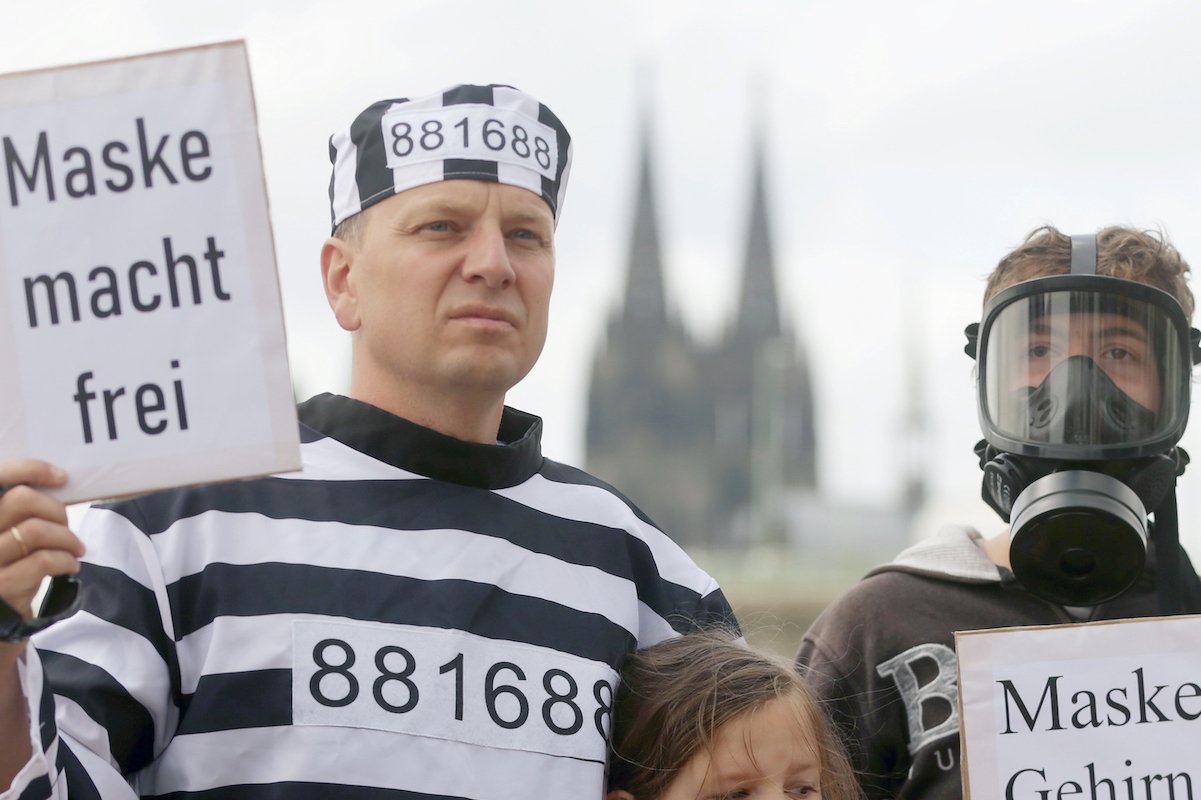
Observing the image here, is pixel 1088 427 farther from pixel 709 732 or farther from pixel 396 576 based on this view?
pixel 396 576

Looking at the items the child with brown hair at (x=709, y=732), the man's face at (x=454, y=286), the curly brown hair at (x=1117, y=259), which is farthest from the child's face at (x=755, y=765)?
the curly brown hair at (x=1117, y=259)

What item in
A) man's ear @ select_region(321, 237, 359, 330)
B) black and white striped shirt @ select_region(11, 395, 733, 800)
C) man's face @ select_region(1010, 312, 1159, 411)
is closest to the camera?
black and white striped shirt @ select_region(11, 395, 733, 800)

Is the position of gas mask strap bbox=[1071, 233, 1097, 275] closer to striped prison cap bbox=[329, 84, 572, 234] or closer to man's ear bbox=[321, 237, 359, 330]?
striped prison cap bbox=[329, 84, 572, 234]

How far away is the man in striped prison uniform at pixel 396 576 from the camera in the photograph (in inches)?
81.3

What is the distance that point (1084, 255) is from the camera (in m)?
2.75

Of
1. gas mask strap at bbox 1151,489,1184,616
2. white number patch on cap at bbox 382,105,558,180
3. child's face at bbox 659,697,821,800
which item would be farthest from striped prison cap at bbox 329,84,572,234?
gas mask strap at bbox 1151,489,1184,616

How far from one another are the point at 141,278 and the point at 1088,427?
71.4 inches

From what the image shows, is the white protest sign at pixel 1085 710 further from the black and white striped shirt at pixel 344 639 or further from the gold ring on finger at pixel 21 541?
the gold ring on finger at pixel 21 541

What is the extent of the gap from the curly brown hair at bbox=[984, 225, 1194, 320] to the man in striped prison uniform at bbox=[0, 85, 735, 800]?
Answer: 974 mm

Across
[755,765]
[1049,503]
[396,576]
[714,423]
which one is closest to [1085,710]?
[1049,503]

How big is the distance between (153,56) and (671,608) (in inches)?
51.9

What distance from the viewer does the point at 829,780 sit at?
247 cm

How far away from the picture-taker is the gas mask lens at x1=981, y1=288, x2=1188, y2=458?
8.84 feet

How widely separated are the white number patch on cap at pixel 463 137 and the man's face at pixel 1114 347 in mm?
1106
